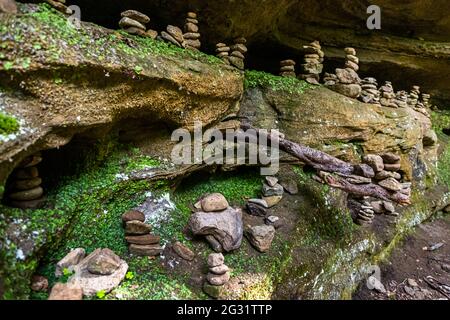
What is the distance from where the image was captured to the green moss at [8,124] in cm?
262

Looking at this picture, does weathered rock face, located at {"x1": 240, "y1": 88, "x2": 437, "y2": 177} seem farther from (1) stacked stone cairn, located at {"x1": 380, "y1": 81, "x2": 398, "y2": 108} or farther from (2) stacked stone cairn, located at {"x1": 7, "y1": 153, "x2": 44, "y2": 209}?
(2) stacked stone cairn, located at {"x1": 7, "y1": 153, "x2": 44, "y2": 209}

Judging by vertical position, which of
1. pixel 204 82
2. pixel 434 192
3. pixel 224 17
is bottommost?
pixel 434 192

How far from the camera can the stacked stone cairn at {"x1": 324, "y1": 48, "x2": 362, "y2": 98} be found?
7.42 metres

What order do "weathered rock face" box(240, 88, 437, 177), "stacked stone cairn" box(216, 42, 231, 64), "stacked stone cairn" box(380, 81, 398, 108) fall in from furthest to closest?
1. "stacked stone cairn" box(380, 81, 398, 108)
2. "weathered rock face" box(240, 88, 437, 177)
3. "stacked stone cairn" box(216, 42, 231, 64)

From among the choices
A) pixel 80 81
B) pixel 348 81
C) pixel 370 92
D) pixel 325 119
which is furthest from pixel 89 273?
pixel 370 92

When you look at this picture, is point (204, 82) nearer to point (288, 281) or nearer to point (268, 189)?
point (268, 189)

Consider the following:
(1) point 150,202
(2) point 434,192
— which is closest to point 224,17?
(1) point 150,202

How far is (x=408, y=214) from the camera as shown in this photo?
25.3 feet

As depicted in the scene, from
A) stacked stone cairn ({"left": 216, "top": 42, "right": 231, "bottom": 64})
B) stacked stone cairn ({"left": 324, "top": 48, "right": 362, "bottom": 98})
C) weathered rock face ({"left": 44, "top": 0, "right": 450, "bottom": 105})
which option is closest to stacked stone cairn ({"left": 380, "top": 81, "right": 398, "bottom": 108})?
weathered rock face ({"left": 44, "top": 0, "right": 450, "bottom": 105})

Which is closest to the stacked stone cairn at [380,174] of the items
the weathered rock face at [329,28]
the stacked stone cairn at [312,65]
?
the stacked stone cairn at [312,65]

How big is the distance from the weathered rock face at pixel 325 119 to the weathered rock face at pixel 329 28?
70.7 inches

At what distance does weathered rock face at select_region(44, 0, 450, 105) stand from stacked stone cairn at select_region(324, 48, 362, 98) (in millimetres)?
1082

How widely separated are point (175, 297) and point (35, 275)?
1.62 metres

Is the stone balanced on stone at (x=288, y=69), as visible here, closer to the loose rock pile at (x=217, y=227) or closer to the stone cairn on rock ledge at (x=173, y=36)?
the stone cairn on rock ledge at (x=173, y=36)
